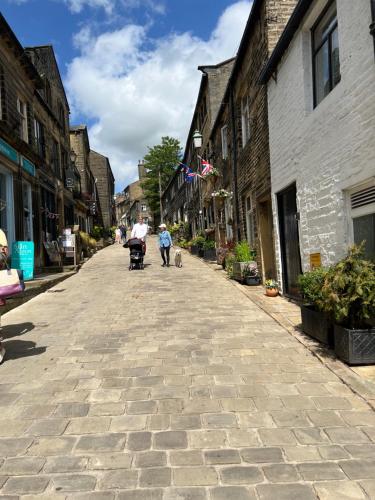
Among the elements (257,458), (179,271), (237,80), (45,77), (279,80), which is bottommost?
(257,458)

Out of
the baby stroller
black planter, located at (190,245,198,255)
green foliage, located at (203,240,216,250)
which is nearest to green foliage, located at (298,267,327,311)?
the baby stroller

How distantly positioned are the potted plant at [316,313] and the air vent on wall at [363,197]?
1.04 metres

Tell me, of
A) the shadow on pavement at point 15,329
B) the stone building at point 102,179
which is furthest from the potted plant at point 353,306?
the stone building at point 102,179

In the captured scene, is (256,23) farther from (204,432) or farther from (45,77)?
(45,77)

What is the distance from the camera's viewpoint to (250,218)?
12578 mm

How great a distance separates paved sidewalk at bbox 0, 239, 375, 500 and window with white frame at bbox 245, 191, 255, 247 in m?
5.82

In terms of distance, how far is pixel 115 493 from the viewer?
246 centimetres

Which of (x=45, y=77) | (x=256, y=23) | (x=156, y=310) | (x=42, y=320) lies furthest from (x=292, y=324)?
(x=45, y=77)

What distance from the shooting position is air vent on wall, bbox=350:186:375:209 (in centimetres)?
528

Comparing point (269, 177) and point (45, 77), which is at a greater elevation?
point (45, 77)

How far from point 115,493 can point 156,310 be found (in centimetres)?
560

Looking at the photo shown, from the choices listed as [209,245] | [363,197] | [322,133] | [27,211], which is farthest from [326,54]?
[209,245]

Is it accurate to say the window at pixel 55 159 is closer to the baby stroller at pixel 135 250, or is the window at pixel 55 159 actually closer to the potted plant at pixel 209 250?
the baby stroller at pixel 135 250

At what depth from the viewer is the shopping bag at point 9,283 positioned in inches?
189
